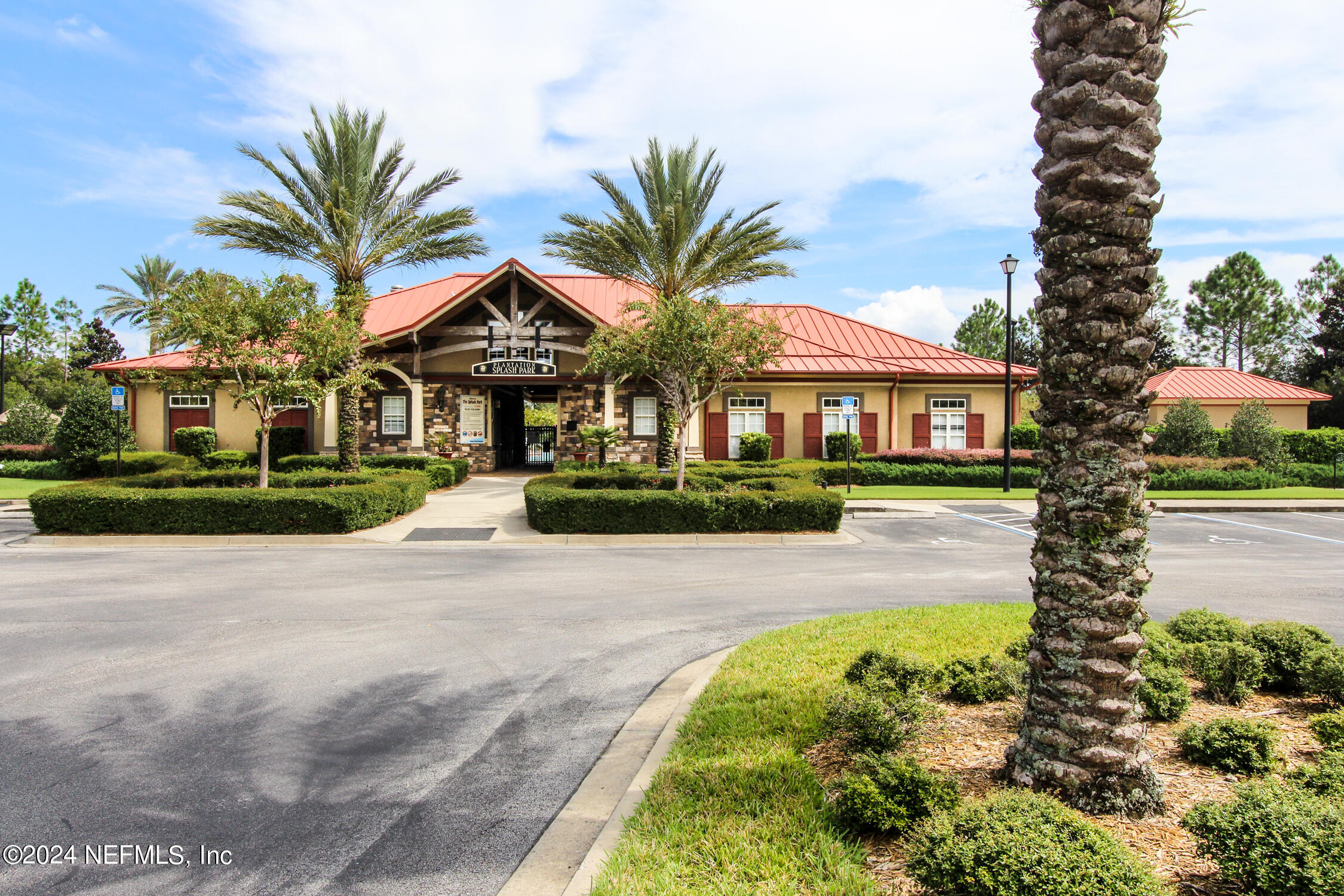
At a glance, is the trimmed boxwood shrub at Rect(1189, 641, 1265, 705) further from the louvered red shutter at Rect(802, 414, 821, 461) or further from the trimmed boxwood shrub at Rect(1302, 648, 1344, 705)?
the louvered red shutter at Rect(802, 414, 821, 461)

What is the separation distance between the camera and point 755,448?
26.8 m

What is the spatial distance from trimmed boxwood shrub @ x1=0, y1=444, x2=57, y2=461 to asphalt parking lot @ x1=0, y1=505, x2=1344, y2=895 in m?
18.7

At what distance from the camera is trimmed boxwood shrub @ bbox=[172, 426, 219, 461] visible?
26469 mm

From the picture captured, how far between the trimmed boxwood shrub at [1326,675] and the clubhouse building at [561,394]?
72.0ft

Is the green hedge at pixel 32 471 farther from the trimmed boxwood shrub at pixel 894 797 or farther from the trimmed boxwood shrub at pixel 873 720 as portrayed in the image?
the trimmed boxwood shrub at pixel 894 797

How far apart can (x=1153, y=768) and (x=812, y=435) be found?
24.5m

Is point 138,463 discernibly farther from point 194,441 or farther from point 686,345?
point 686,345

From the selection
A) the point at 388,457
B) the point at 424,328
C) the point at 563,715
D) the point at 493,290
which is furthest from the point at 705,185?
the point at 563,715

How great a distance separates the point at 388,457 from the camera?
2381 centimetres

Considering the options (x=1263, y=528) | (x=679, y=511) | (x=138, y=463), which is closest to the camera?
(x=679, y=511)

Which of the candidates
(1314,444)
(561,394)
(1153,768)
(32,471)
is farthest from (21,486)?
(1314,444)

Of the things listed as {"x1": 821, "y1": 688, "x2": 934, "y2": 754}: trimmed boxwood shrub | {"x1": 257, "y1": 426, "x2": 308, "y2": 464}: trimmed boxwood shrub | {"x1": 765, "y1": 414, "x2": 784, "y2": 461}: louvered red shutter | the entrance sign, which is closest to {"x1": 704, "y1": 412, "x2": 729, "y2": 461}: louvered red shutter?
{"x1": 765, "y1": 414, "x2": 784, "y2": 461}: louvered red shutter

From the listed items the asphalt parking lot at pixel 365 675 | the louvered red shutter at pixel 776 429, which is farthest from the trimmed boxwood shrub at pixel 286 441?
the louvered red shutter at pixel 776 429

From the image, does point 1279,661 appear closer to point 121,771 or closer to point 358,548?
point 121,771
